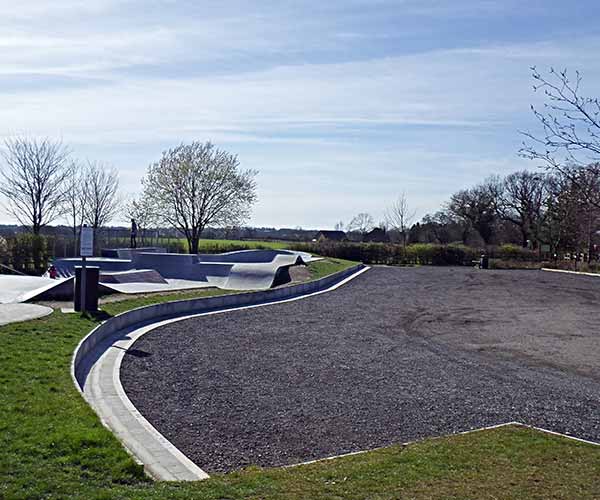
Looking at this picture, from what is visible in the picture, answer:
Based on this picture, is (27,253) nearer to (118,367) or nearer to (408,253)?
(118,367)

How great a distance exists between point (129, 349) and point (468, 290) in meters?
18.9

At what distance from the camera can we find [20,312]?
13.8m

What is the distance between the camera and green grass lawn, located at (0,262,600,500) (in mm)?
4770

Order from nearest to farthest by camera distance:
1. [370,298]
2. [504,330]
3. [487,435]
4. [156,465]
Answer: [156,465]
[487,435]
[504,330]
[370,298]

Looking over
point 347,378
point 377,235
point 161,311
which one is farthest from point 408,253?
point 347,378

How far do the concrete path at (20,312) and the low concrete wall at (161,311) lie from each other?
1420mm

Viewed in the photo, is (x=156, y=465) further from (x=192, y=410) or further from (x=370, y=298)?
(x=370, y=298)

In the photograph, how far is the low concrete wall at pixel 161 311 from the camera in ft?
33.6

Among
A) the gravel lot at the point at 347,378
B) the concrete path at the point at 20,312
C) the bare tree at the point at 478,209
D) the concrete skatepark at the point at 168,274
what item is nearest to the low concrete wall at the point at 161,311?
the gravel lot at the point at 347,378

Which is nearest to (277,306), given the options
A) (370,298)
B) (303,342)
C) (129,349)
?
(370,298)

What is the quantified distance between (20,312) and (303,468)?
32.2 ft

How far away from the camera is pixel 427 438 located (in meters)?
7.05

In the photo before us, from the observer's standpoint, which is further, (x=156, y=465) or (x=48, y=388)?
(x=48, y=388)

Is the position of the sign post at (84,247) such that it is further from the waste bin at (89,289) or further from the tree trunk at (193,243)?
the tree trunk at (193,243)
